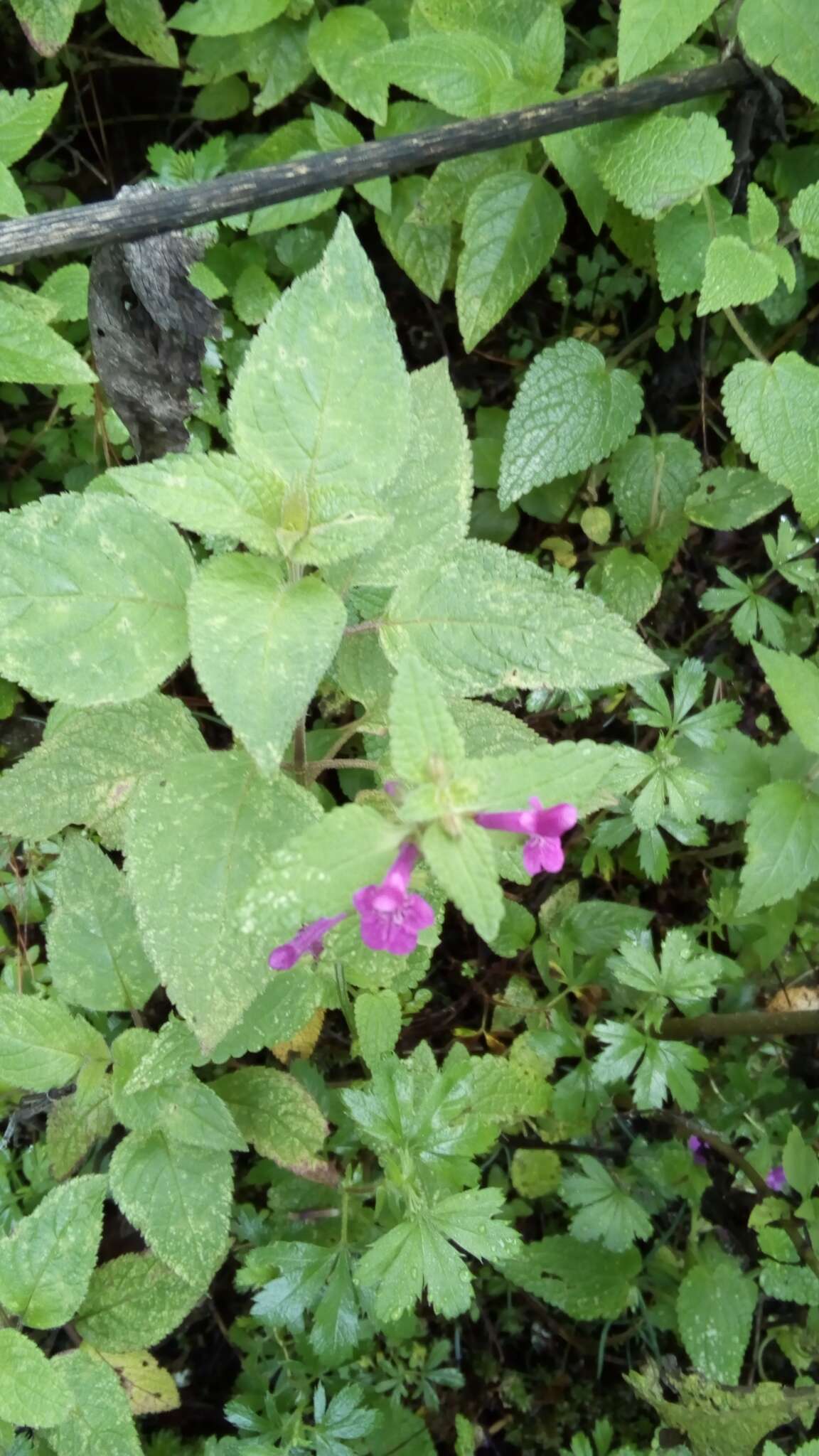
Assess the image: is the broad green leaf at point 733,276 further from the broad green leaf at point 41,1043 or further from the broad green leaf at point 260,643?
the broad green leaf at point 41,1043

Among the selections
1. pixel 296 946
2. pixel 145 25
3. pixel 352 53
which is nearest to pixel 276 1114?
pixel 296 946

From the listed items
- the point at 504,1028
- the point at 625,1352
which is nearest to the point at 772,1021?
the point at 504,1028

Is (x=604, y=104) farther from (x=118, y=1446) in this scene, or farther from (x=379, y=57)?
(x=118, y=1446)

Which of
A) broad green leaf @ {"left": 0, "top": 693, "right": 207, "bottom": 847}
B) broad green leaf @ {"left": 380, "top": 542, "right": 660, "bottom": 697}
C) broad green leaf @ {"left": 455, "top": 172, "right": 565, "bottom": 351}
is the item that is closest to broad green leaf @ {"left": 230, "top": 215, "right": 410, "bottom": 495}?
broad green leaf @ {"left": 380, "top": 542, "right": 660, "bottom": 697}

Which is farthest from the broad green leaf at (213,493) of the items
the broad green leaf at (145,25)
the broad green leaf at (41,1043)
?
the broad green leaf at (145,25)

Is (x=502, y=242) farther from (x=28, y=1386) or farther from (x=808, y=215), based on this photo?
(x=28, y=1386)
